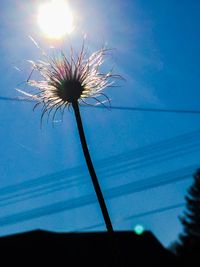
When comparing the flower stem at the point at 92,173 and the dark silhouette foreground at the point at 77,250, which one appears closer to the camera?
the flower stem at the point at 92,173

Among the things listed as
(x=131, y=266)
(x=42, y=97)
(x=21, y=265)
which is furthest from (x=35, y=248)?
(x=42, y=97)

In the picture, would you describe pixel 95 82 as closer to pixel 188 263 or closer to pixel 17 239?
pixel 17 239

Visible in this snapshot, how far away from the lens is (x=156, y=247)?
29328mm

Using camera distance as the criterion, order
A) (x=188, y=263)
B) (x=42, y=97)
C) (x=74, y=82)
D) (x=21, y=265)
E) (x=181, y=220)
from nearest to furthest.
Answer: (x=74, y=82) → (x=42, y=97) → (x=21, y=265) → (x=188, y=263) → (x=181, y=220)

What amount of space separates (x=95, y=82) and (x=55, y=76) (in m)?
0.84

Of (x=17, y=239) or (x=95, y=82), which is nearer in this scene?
(x=95, y=82)

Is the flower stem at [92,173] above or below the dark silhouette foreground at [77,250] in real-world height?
below

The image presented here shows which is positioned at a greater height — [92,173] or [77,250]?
[77,250]

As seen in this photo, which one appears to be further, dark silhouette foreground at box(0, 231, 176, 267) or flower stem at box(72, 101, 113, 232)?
dark silhouette foreground at box(0, 231, 176, 267)

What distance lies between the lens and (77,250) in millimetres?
24609

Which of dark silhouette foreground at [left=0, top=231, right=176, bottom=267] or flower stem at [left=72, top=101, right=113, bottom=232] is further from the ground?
dark silhouette foreground at [left=0, top=231, right=176, bottom=267]

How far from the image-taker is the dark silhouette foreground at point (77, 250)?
74.2 ft

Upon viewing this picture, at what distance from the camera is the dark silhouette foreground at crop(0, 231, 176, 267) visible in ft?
74.2

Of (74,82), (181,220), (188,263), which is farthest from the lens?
(181,220)
